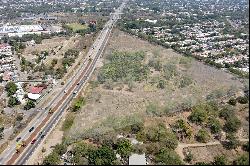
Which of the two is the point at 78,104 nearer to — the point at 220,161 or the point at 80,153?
the point at 80,153

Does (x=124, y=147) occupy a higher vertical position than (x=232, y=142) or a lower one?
higher

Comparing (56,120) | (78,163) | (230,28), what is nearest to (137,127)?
(78,163)

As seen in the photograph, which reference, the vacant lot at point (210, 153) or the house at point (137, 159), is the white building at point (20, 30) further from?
the vacant lot at point (210, 153)

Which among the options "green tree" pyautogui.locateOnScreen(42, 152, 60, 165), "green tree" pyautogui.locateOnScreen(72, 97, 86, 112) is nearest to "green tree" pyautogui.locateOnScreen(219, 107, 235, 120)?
"green tree" pyautogui.locateOnScreen(72, 97, 86, 112)

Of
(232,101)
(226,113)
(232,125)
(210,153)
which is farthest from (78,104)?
(232,125)

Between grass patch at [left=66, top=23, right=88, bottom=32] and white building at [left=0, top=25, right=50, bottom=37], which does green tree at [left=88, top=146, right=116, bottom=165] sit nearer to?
white building at [left=0, top=25, right=50, bottom=37]

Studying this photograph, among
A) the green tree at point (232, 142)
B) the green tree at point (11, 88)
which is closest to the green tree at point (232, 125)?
the green tree at point (232, 142)
